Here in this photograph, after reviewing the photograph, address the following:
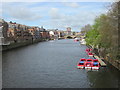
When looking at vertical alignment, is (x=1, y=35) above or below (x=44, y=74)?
above

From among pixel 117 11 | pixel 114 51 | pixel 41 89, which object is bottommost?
pixel 41 89

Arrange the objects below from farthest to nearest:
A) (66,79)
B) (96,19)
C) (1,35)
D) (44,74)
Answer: (1,35)
(96,19)
(44,74)
(66,79)

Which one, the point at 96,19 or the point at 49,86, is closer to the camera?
the point at 49,86

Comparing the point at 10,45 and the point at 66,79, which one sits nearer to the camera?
the point at 66,79

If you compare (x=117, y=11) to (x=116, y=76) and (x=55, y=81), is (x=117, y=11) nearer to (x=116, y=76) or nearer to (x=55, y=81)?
(x=116, y=76)

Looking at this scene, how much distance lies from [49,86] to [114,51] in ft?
29.9

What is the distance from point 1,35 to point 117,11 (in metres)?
59.9

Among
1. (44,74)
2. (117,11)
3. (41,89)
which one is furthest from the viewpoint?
(44,74)

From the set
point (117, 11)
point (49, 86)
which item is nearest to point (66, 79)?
point (49, 86)

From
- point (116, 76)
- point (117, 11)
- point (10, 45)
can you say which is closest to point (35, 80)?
point (116, 76)

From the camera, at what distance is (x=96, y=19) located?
175 ft

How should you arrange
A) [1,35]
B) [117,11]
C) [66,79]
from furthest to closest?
[1,35], [66,79], [117,11]

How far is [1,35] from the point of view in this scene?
78125 mm

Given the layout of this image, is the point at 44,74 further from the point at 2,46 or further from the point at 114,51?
the point at 2,46
